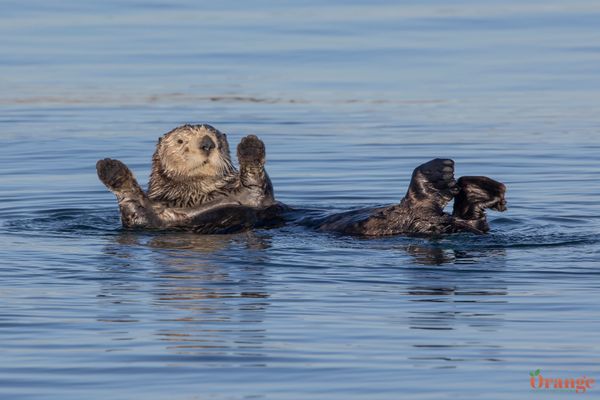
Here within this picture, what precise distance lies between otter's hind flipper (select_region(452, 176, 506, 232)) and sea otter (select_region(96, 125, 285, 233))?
135 cm

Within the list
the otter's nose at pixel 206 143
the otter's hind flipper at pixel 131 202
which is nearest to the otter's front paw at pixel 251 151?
the otter's nose at pixel 206 143

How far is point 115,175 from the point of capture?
8430 millimetres

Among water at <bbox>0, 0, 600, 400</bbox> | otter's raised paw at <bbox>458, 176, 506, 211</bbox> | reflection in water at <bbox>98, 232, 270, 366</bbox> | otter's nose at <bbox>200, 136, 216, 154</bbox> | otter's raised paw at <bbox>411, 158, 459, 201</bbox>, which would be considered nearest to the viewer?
water at <bbox>0, 0, 600, 400</bbox>

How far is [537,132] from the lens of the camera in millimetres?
12789

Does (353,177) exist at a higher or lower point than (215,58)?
lower

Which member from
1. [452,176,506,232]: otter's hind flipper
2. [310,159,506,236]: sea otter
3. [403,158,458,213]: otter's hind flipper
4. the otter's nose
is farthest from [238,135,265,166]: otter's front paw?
[452,176,506,232]: otter's hind flipper

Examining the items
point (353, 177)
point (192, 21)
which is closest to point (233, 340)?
point (353, 177)

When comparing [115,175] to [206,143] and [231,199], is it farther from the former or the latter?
[231,199]

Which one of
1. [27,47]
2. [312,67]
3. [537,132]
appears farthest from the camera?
[27,47]

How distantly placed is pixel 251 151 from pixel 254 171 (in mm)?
180

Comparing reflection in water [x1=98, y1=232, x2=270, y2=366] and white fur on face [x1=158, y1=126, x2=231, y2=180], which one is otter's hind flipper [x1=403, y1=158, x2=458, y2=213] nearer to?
reflection in water [x1=98, y1=232, x2=270, y2=366]

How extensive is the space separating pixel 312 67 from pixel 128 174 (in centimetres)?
787

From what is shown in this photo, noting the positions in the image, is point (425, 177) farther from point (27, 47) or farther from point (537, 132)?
point (27, 47)

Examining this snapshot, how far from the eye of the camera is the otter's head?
8.91 m
